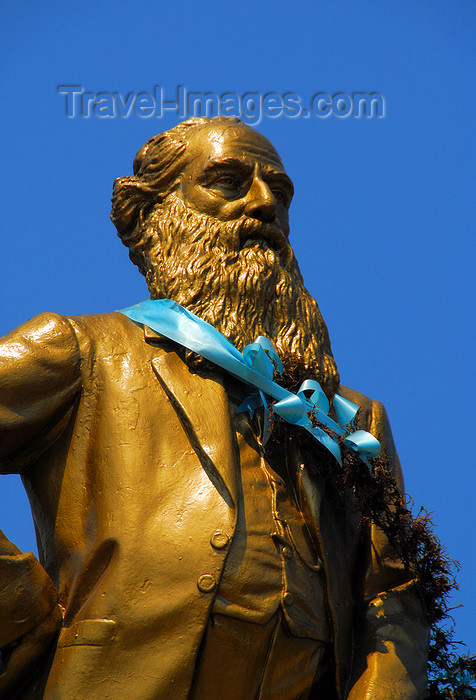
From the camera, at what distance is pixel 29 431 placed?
5.02 m

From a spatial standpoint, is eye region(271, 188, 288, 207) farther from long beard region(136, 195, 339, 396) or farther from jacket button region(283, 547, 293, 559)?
jacket button region(283, 547, 293, 559)

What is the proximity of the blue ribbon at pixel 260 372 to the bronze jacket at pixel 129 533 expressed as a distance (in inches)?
5.1

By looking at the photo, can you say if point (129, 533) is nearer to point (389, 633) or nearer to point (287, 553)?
point (287, 553)

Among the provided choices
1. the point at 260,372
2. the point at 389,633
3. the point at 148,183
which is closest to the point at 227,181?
the point at 148,183

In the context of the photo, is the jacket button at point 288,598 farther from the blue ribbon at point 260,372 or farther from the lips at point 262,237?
the lips at point 262,237

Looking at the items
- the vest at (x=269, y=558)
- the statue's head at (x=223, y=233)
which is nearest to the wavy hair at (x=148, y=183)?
the statue's head at (x=223, y=233)

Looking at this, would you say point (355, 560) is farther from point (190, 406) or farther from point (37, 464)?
point (37, 464)

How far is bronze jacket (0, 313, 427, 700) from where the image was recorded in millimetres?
4582

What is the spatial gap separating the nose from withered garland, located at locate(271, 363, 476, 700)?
0.84 m

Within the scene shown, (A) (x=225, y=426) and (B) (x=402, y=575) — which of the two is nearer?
(A) (x=225, y=426)

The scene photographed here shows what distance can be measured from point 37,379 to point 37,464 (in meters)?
0.46

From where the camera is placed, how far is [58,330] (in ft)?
16.8

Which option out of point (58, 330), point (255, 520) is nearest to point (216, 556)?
point (255, 520)

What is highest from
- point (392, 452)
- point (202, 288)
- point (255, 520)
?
point (202, 288)
